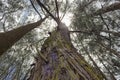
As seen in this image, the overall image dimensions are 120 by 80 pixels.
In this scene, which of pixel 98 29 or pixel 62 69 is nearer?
pixel 62 69

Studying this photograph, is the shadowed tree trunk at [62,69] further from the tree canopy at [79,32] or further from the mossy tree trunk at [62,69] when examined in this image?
the tree canopy at [79,32]

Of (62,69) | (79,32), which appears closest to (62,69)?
(62,69)

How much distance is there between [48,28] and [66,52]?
5.39m

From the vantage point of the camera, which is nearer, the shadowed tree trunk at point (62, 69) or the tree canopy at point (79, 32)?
the shadowed tree trunk at point (62, 69)

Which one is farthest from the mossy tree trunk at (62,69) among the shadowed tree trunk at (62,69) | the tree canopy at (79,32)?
the tree canopy at (79,32)

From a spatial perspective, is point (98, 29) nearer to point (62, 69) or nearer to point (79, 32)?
point (79, 32)

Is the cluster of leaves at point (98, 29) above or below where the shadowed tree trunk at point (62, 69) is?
below

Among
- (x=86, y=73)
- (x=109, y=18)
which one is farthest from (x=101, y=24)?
(x=86, y=73)

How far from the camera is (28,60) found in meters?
7.70

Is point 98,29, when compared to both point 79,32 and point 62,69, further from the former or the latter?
point 62,69

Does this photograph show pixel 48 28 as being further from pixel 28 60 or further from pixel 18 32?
pixel 18 32

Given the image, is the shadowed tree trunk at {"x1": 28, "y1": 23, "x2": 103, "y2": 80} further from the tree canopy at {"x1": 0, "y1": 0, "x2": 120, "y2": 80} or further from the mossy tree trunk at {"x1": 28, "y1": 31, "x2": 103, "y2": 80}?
the tree canopy at {"x1": 0, "y1": 0, "x2": 120, "y2": 80}

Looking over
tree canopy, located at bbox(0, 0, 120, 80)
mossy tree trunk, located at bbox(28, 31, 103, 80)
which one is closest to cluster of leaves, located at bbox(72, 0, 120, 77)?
tree canopy, located at bbox(0, 0, 120, 80)

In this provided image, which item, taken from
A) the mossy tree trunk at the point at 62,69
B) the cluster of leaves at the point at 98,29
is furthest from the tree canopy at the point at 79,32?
the mossy tree trunk at the point at 62,69
